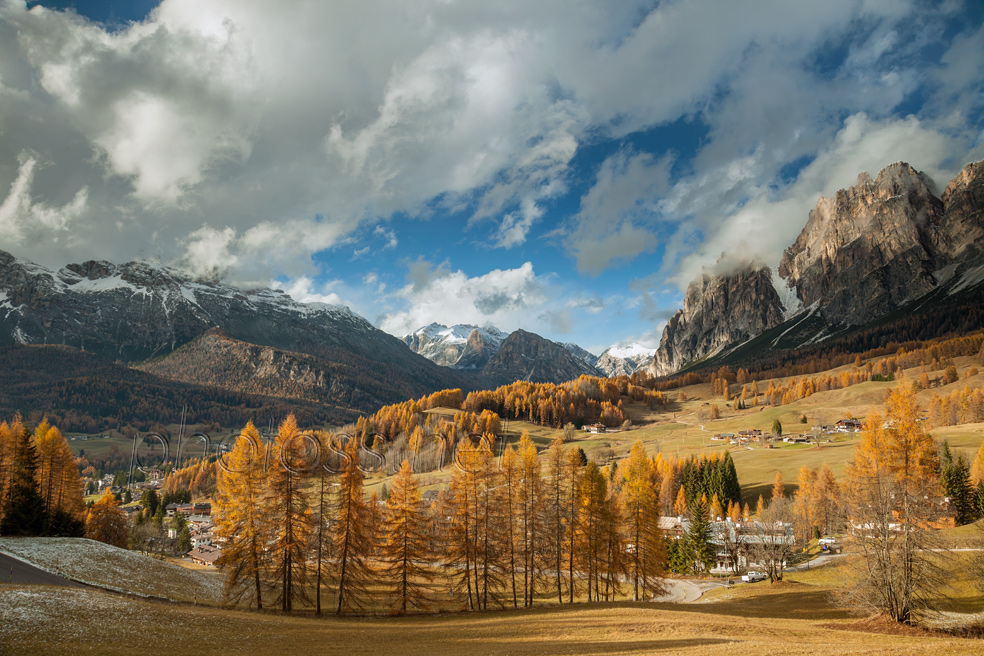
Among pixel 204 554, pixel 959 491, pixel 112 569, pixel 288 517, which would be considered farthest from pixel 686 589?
pixel 204 554

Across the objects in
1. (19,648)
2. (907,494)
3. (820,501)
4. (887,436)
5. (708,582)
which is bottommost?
(708,582)

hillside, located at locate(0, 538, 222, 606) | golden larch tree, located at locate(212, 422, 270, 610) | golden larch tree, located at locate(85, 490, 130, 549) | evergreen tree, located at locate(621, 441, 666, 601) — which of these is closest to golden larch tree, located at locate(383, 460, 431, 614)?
golden larch tree, located at locate(212, 422, 270, 610)

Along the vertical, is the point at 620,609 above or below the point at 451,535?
below

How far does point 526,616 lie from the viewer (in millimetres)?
36250

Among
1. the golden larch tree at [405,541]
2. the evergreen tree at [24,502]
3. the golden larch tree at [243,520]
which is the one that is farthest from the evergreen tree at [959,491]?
the evergreen tree at [24,502]

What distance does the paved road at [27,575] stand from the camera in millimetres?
35656

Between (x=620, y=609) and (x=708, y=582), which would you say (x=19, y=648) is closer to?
(x=620, y=609)

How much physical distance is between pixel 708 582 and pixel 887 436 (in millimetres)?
38304

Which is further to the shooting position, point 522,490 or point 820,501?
point 820,501

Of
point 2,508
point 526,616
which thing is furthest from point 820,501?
point 2,508

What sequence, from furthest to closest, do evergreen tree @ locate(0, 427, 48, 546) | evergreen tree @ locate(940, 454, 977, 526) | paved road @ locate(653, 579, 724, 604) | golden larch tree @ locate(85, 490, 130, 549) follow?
evergreen tree @ locate(940, 454, 977, 526)
golden larch tree @ locate(85, 490, 130, 549)
paved road @ locate(653, 579, 724, 604)
evergreen tree @ locate(0, 427, 48, 546)

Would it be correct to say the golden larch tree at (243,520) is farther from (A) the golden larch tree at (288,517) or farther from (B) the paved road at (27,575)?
(B) the paved road at (27,575)

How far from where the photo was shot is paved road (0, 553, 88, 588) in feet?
117

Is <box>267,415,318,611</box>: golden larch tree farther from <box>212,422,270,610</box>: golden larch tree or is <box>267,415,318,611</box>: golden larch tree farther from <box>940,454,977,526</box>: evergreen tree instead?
<box>940,454,977,526</box>: evergreen tree
